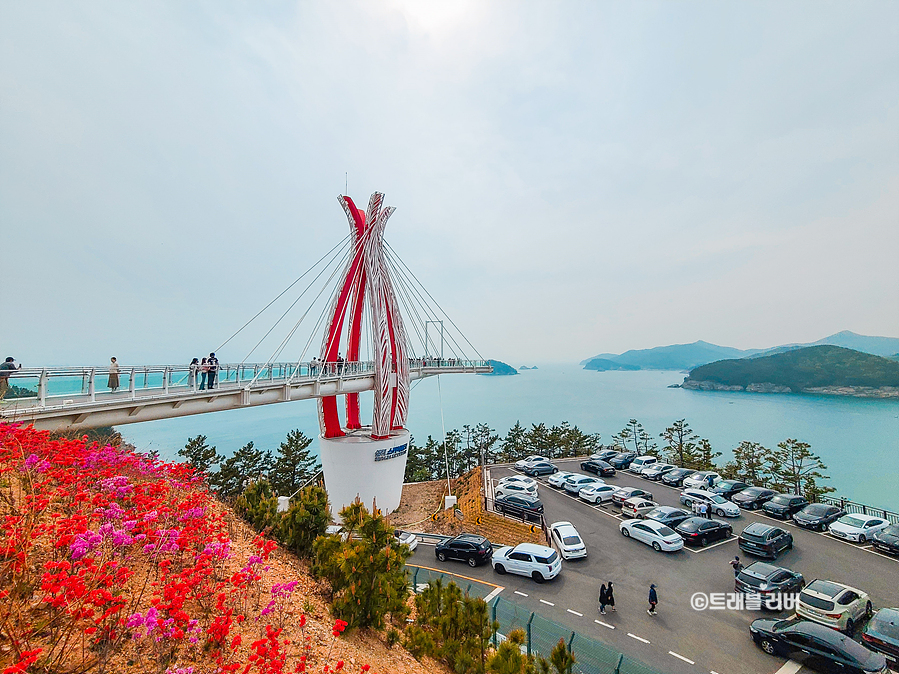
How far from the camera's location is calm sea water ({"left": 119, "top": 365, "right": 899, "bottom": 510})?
166 feet

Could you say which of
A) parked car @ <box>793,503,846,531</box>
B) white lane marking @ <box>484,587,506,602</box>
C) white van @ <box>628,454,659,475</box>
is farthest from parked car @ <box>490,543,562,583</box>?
white van @ <box>628,454,659,475</box>

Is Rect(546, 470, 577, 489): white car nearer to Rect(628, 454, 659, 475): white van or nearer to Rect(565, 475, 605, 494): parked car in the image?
Rect(565, 475, 605, 494): parked car

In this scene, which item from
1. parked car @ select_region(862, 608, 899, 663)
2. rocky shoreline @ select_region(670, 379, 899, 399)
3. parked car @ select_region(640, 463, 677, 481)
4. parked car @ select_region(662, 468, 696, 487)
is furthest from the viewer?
rocky shoreline @ select_region(670, 379, 899, 399)

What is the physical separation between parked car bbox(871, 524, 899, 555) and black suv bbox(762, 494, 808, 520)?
3.24 m

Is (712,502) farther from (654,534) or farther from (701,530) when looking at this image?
(654,534)

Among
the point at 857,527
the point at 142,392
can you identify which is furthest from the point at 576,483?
the point at 142,392

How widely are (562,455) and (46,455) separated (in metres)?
41.0

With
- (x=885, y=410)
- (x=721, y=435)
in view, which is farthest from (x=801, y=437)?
(x=885, y=410)

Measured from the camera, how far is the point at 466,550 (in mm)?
14953

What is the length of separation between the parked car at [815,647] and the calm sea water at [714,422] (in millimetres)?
23411

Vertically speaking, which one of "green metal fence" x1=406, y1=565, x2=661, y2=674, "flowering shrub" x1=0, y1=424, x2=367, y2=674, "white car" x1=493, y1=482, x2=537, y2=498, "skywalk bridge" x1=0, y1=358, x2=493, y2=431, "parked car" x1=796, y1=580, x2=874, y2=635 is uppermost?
"skywalk bridge" x1=0, y1=358, x2=493, y2=431

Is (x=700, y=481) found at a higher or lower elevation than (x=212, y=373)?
lower

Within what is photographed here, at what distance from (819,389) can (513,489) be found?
135946 mm

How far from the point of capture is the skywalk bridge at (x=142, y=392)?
28.4 ft
